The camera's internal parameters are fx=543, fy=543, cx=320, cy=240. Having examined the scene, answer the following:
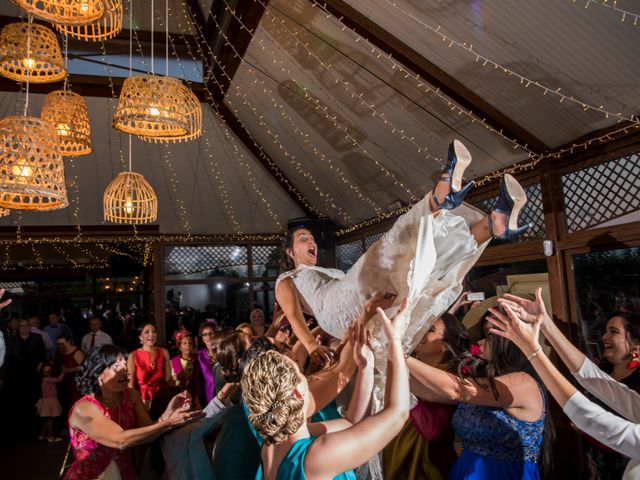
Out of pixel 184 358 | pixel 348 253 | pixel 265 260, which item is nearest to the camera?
pixel 184 358

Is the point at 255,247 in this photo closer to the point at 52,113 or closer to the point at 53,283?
the point at 53,283

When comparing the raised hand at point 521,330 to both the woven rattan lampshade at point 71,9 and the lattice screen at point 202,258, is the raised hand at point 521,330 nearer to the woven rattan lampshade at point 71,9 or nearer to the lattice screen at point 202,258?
the woven rattan lampshade at point 71,9

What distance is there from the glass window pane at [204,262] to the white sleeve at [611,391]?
6990 millimetres

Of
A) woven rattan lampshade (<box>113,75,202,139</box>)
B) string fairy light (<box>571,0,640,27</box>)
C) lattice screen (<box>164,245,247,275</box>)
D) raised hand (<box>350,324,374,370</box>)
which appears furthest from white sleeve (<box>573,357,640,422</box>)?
lattice screen (<box>164,245,247,275</box>)

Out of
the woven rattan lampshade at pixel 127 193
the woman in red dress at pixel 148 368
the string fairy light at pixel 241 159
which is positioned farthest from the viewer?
the string fairy light at pixel 241 159

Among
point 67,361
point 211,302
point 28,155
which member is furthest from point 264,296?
point 28,155

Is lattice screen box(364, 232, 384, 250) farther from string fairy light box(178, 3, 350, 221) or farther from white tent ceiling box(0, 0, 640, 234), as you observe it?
string fairy light box(178, 3, 350, 221)

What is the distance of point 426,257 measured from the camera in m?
1.62

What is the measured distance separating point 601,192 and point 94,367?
10.7 ft

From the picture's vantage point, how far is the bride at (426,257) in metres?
1.64

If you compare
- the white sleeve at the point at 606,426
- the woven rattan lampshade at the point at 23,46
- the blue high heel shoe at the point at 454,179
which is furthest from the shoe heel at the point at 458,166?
the woven rattan lampshade at the point at 23,46

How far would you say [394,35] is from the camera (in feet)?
12.9

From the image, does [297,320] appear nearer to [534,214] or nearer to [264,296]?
[534,214]

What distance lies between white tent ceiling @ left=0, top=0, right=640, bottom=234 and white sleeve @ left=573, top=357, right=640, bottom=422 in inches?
74.4
